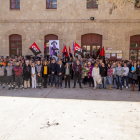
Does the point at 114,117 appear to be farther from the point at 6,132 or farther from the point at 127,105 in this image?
the point at 6,132

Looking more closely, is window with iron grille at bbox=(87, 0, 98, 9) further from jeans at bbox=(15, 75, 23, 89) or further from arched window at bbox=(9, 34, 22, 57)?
jeans at bbox=(15, 75, 23, 89)

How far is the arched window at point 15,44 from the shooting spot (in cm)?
1709

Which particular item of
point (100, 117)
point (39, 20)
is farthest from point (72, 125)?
point (39, 20)

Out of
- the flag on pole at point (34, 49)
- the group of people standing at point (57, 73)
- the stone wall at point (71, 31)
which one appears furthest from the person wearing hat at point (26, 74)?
the stone wall at point (71, 31)

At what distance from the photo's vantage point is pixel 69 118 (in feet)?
18.5

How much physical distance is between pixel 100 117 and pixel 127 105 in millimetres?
1989

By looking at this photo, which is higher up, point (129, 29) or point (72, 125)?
point (129, 29)

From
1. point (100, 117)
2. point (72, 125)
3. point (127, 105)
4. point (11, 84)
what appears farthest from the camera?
point (11, 84)

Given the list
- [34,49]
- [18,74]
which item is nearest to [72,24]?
[34,49]

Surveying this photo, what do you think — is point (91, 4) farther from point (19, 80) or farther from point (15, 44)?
point (19, 80)

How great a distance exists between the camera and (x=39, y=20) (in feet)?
53.8

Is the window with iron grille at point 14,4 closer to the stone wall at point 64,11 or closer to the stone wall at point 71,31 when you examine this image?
the stone wall at point 64,11

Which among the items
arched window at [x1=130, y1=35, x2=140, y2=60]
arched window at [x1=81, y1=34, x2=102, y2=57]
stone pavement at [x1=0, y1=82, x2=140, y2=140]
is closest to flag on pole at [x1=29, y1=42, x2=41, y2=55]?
arched window at [x1=81, y1=34, x2=102, y2=57]

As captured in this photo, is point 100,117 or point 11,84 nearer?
point 100,117
